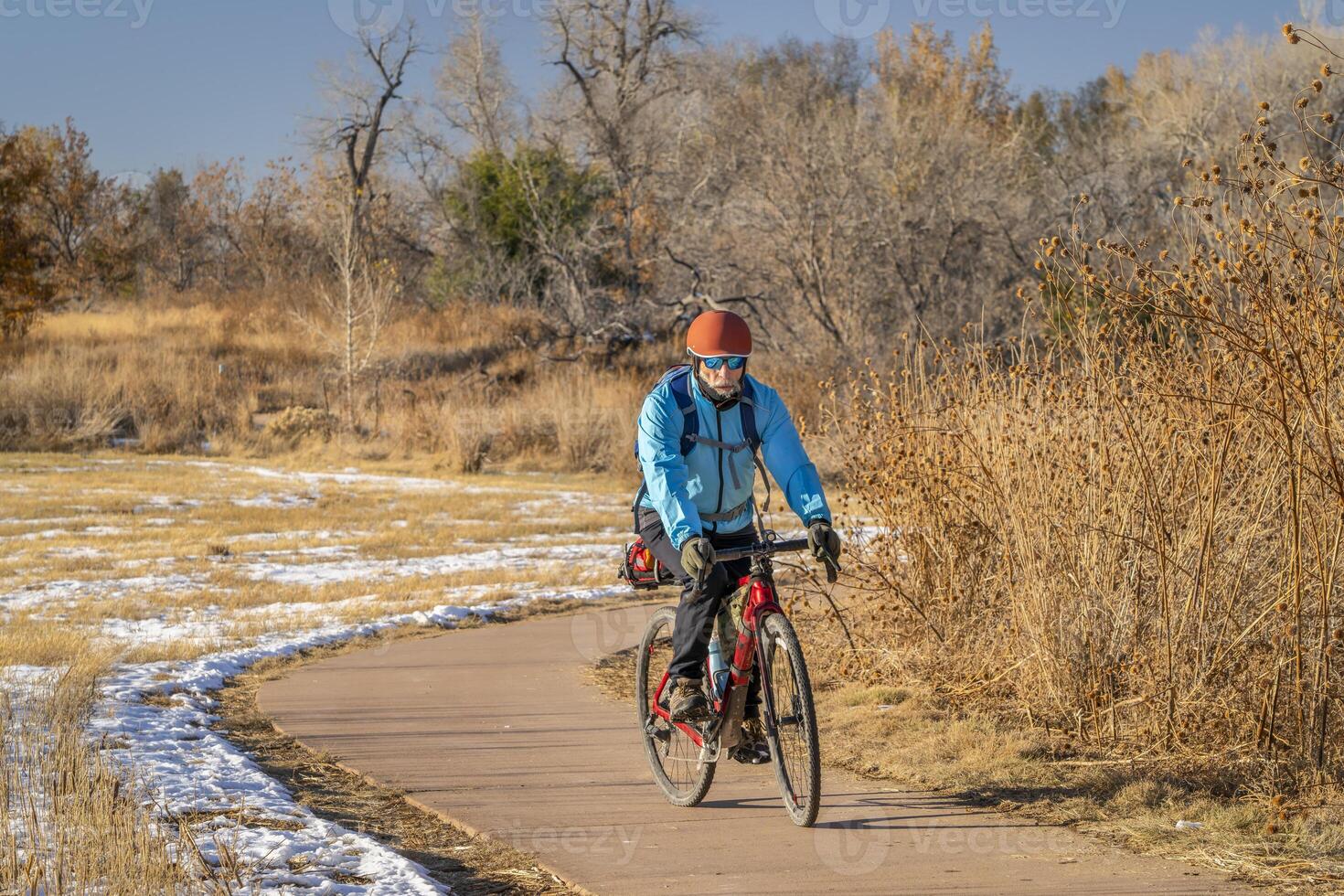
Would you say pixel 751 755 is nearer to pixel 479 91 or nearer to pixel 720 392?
pixel 720 392

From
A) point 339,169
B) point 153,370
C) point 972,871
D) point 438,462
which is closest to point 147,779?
point 972,871

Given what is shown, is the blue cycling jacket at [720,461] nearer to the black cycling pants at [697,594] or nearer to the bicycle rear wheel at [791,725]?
the black cycling pants at [697,594]

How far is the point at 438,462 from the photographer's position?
25234 mm

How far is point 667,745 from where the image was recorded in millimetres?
6344

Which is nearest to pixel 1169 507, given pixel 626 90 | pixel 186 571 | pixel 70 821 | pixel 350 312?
pixel 70 821

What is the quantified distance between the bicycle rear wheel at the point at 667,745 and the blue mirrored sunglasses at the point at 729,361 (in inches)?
48.2

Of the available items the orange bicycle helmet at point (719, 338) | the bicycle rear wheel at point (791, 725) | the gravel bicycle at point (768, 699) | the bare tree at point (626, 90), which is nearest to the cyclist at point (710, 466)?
the orange bicycle helmet at point (719, 338)

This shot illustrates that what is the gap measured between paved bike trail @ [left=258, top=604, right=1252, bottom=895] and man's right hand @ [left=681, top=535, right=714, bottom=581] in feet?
3.58

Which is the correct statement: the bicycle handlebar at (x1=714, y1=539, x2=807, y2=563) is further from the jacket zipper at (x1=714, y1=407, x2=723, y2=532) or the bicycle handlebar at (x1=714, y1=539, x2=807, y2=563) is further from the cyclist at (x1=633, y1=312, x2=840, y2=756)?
the jacket zipper at (x1=714, y1=407, x2=723, y2=532)

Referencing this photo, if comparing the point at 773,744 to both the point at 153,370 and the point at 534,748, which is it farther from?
the point at 153,370

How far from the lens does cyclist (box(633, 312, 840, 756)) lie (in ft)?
18.6

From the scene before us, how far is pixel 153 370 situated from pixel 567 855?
1136 inches

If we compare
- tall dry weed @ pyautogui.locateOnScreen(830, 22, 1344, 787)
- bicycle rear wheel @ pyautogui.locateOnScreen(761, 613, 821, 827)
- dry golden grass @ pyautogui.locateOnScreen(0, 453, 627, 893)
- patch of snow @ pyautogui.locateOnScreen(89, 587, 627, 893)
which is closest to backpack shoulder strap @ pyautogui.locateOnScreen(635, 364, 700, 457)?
bicycle rear wheel @ pyautogui.locateOnScreen(761, 613, 821, 827)

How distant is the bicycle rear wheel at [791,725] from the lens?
5.39 meters
